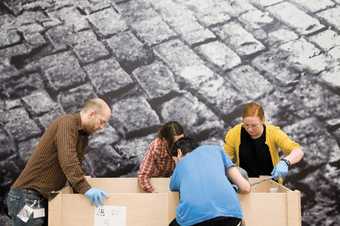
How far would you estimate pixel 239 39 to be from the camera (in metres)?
3.94

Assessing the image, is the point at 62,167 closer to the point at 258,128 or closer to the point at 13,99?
the point at 258,128

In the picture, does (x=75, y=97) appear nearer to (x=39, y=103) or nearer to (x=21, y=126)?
(x=39, y=103)

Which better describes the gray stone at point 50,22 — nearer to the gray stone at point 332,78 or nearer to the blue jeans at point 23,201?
the blue jeans at point 23,201

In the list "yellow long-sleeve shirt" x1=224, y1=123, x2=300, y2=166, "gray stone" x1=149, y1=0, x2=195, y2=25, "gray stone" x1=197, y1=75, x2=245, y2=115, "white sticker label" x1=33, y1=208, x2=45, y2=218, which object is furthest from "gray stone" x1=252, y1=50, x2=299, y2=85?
"white sticker label" x1=33, y1=208, x2=45, y2=218

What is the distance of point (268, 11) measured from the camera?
399 centimetres

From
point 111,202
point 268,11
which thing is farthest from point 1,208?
point 268,11

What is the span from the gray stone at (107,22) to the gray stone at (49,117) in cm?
65

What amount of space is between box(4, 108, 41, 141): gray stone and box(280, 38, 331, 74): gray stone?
184cm

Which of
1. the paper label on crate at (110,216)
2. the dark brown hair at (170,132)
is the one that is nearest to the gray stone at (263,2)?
the dark brown hair at (170,132)

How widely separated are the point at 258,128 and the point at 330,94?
0.97 meters

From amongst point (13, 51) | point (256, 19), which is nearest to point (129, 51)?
point (13, 51)

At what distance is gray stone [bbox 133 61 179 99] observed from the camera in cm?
385

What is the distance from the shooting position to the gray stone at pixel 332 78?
3797mm

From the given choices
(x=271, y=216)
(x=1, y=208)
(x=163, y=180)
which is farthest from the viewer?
(x=1, y=208)
